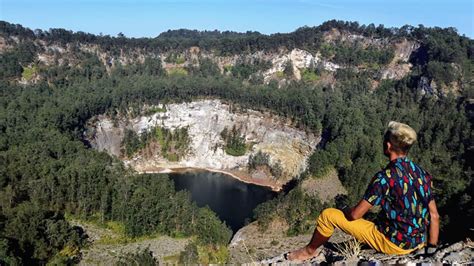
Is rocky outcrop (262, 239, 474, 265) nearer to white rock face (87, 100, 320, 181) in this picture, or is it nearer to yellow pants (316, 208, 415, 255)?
yellow pants (316, 208, 415, 255)

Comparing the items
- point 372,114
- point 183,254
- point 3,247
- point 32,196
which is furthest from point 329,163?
point 3,247

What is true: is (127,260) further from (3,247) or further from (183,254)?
(3,247)

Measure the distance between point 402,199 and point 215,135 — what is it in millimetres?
73658

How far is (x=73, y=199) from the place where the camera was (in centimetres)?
4328

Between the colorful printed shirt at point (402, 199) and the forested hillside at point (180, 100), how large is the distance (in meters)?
4.00

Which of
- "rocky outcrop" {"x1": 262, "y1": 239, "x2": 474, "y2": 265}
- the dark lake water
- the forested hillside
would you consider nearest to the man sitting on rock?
→ "rocky outcrop" {"x1": 262, "y1": 239, "x2": 474, "y2": 265}

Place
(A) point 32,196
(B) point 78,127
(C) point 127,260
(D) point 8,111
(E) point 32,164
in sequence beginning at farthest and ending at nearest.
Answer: (B) point 78,127 → (D) point 8,111 → (E) point 32,164 → (A) point 32,196 → (C) point 127,260

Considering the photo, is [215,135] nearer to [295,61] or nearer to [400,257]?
[295,61]

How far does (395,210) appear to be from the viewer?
655cm

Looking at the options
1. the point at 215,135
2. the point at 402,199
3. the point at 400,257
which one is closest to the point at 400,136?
the point at 402,199

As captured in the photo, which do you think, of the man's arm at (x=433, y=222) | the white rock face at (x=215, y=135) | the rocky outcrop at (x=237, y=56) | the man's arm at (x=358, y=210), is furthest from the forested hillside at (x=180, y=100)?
the man's arm at (x=358, y=210)

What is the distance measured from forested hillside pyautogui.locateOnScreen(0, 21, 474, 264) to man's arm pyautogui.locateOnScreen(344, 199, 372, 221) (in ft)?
15.3

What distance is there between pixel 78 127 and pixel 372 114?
4930 centimetres

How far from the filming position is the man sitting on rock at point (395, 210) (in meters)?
6.37
